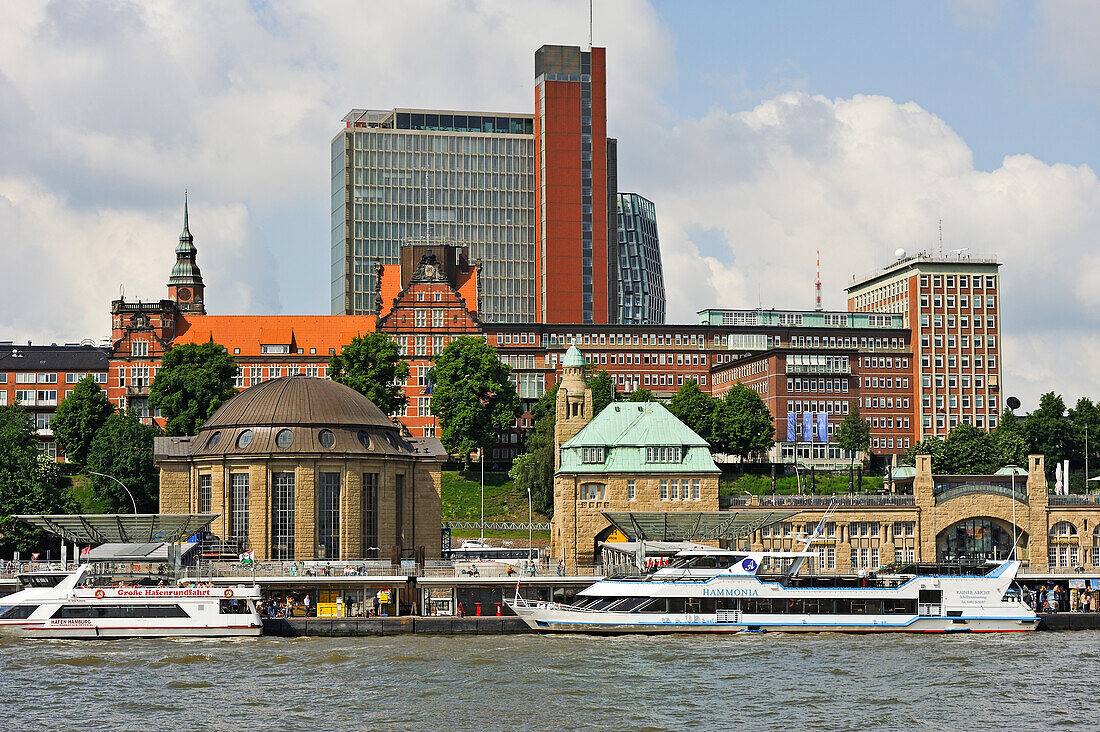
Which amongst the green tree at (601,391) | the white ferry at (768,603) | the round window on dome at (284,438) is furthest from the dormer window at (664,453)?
the green tree at (601,391)

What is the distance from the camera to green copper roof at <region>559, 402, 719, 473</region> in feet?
414

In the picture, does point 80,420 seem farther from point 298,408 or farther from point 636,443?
point 636,443

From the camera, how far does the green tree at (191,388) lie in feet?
531

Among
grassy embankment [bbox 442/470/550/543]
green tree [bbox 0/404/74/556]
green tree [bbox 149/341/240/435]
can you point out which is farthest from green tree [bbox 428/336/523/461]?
green tree [bbox 0/404/74/556]

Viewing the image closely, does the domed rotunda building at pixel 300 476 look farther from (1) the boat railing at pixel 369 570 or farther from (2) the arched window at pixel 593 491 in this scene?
(2) the arched window at pixel 593 491

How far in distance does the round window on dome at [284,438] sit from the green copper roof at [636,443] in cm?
2366

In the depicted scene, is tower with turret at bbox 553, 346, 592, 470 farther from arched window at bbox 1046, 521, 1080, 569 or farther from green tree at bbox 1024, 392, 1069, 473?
green tree at bbox 1024, 392, 1069, 473

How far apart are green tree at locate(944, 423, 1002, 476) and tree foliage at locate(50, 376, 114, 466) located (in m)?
91.1

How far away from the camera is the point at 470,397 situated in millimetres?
170875

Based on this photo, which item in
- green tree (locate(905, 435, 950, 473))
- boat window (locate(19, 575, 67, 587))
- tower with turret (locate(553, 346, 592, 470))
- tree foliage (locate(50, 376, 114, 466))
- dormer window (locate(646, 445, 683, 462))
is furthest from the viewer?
tree foliage (locate(50, 376, 114, 466))

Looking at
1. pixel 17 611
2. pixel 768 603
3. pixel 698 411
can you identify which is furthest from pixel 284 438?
pixel 698 411

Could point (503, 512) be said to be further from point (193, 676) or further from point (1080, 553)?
point (193, 676)

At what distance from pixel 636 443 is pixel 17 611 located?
5229cm

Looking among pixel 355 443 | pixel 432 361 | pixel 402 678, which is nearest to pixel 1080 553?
pixel 355 443
